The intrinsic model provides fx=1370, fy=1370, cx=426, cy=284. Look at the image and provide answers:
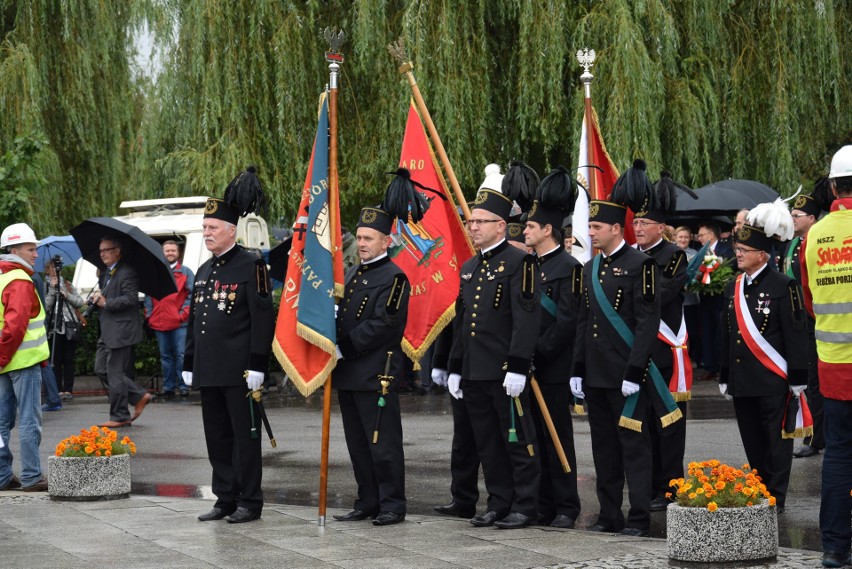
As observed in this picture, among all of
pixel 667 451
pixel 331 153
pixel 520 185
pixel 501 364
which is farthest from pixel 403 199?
pixel 667 451

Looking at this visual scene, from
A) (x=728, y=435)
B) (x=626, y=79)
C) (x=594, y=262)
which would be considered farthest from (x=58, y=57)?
(x=594, y=262)

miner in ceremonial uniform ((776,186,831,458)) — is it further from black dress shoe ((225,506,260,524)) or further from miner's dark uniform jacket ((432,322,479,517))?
black dress shoe ((225,506,260,524))

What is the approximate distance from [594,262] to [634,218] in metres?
1.02

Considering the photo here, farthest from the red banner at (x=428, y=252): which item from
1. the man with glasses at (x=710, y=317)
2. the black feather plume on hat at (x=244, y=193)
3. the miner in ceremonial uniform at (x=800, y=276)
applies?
the man with glasses at (x=710, y=317)

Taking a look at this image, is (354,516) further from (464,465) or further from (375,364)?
(375,364)

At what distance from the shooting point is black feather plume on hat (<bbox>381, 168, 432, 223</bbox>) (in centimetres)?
915

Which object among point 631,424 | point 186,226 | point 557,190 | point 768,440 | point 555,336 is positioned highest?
point 186,226

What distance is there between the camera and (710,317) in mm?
18656

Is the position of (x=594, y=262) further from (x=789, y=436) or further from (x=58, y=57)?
(x=58, y=57)

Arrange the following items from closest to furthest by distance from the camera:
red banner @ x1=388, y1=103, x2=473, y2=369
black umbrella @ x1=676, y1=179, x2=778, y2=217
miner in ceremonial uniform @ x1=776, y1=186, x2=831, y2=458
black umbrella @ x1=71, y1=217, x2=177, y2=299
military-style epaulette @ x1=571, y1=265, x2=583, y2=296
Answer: military-style epaulette @ x1=571, y1=265, x2=583, y2=296 < red banner @ x1=388, y1=103, x2=473, y2=369 < miner in ceremonial uniform @ x1=776, y1=186, x2=831, y2=458 < black umbrella @ x1=71, y1=217, x2=177, y2=299 < black umbrella @ x1=676, y1=179, x2=778, y2=217

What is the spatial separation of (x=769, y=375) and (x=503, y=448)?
1.93 meters

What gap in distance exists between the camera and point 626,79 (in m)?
18.5

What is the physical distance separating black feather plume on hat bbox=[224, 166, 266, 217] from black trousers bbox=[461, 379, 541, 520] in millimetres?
1914

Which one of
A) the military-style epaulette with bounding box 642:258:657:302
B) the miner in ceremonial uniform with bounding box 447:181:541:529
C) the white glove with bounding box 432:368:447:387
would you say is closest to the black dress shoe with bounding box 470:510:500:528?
the miner in ceremonial uniform with bounding box 447:181:541:529
